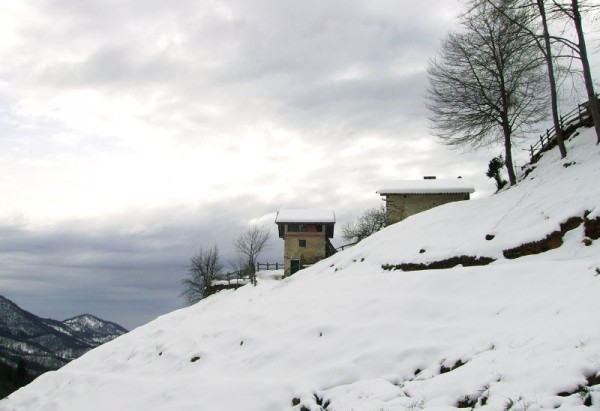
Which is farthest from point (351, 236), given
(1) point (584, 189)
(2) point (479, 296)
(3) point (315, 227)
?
(2) point (479, 296)

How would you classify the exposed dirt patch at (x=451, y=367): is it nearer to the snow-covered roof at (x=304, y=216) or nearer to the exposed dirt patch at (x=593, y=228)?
the exposed dirt patch at (x=593, y=228)

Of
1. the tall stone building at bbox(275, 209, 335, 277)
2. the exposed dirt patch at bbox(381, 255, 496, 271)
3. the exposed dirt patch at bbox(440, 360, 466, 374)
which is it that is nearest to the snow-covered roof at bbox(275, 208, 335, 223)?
the tall stone building at bbox(275, 209, 335, 277)

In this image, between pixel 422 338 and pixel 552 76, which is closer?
pixel 422 338

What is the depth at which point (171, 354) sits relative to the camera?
17.2 m

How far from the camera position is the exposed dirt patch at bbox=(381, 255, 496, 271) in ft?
56.1

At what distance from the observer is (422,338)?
411 inches

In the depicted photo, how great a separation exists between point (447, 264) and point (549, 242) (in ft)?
13.4

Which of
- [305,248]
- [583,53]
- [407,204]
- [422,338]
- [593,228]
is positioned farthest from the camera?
[305,248]

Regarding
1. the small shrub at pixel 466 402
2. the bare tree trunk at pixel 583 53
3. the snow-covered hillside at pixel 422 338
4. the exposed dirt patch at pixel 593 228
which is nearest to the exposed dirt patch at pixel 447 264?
the snow-covered hillside at pixel 422 338

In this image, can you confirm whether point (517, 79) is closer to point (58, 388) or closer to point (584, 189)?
Result: point (584, 189)

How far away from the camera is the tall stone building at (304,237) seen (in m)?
50.7

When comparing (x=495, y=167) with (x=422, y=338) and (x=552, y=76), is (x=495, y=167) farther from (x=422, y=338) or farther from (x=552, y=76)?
(x=422, y=338)

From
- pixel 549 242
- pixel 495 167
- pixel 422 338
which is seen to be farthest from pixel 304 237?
pixel 422 338

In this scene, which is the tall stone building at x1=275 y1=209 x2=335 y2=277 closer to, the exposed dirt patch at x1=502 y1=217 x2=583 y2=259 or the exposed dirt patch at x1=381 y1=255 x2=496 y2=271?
the exposed dirt patch at x1=381 y1=255 x2=496 y2=271
